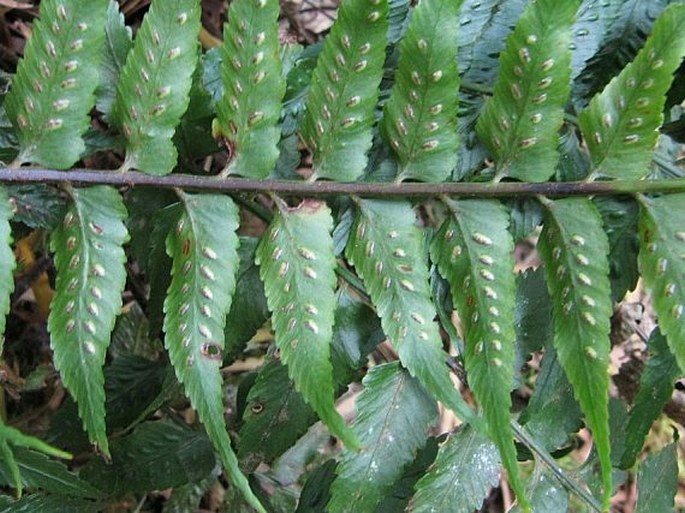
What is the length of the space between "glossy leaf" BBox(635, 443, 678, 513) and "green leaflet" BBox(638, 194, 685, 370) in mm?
606

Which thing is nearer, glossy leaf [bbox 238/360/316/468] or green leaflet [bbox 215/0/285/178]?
green leaflet [bbox 215/0/285/178]

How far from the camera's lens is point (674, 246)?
1590mm

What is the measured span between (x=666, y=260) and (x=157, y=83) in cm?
111

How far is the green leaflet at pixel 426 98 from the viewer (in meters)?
1.53

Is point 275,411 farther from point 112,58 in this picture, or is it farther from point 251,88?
point 112,58

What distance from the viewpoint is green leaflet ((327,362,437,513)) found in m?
1.69

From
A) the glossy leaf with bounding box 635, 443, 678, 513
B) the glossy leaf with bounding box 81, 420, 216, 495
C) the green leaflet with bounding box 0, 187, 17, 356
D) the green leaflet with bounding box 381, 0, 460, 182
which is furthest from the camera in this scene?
the glossy leaf with bounding box 81, 420, 216, 495

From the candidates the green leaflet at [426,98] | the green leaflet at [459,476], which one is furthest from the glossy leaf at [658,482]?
the green leaflet at [426,98]

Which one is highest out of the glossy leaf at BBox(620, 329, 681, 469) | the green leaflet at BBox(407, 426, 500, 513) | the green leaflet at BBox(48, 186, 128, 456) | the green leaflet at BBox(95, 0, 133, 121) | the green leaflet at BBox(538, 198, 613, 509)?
the green leaflet at BBox(95, 0, 133, 121)

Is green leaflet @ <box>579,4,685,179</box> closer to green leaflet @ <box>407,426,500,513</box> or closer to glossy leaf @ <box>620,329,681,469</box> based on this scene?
glossy leaf @ <box>620,329,681,469</box>

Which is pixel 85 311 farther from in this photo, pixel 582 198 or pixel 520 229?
pixel 582 198

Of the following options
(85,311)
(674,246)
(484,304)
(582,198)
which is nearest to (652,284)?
(674,246)

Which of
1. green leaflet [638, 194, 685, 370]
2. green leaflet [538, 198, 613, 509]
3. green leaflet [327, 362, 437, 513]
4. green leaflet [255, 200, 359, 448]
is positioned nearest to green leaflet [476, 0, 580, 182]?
green leaflet [538, 198, 613, 509]

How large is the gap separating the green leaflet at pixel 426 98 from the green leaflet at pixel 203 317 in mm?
427
